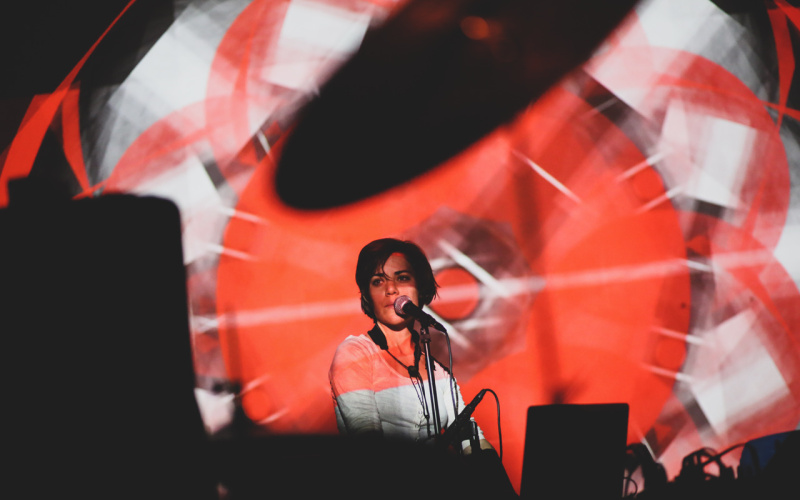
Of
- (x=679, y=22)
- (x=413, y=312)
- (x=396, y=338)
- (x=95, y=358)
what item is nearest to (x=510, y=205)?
(x=396, y=338)

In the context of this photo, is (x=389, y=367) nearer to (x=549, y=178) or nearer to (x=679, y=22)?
(x=549, y=178)

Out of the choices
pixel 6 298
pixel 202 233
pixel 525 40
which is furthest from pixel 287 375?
pixel 525 40

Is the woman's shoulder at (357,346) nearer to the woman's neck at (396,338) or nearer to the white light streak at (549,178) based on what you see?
the woman's neck at (396,338)

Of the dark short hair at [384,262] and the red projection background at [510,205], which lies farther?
the red projection background at [510,205]

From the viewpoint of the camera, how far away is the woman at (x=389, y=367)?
2.03m

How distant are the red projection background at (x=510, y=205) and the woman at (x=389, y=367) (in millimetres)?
412

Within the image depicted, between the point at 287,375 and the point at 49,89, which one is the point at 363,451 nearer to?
the point at 287,375

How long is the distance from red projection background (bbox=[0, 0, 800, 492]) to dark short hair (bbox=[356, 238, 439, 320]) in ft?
1.13

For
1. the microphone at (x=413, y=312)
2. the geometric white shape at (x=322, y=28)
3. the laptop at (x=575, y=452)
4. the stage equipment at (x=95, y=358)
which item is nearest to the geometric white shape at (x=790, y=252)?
the laptop at (x=575, y=452)

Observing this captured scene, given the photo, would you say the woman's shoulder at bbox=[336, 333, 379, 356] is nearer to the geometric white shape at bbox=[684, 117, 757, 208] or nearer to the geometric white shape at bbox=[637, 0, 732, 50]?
the geometric white shape at bbox=[684, 117, 757, 208]

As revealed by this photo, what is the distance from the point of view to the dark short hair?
2.43 m

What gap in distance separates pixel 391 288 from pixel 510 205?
38.5 inches

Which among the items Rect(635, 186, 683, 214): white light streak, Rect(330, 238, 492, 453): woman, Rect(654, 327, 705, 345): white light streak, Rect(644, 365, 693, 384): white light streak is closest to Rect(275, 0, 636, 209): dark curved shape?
Rect(330, 238, 492, 453): woman

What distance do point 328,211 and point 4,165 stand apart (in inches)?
62.9
